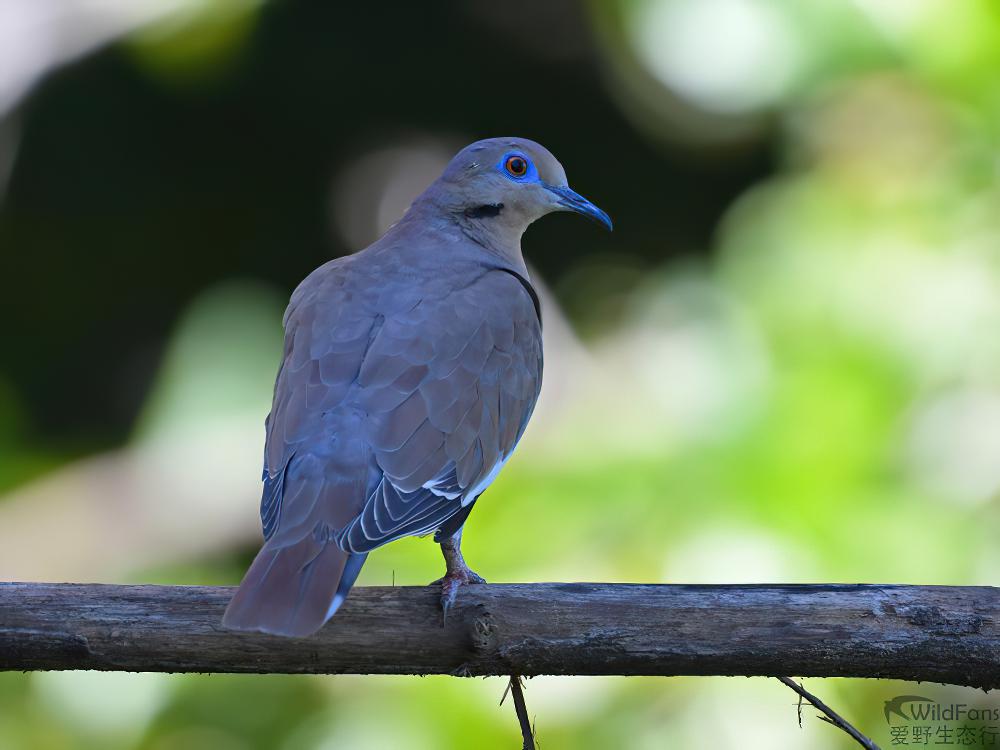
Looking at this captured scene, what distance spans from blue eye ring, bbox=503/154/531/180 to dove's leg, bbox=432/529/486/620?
108cm

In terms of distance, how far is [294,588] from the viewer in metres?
2.00

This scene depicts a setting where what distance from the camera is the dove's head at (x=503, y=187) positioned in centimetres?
320

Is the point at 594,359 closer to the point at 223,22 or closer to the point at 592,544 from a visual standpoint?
the point at 592,544

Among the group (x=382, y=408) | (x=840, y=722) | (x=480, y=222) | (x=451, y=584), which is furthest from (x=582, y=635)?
(x=480, y=222)

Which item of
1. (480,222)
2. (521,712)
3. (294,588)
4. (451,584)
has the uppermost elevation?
(480,222)

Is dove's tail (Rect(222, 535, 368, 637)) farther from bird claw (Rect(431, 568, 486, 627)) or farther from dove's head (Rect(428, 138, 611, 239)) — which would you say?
dove's head (Rect(428, 138, 611, 239))

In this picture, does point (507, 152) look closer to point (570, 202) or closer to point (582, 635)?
point (570, 202)

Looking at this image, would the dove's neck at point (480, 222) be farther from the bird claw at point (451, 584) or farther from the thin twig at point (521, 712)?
the thin twig at point (521, 712)

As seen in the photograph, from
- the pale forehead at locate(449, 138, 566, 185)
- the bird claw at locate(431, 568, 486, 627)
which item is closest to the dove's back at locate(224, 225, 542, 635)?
the bird claw at locate(431, 568, 486, 627)

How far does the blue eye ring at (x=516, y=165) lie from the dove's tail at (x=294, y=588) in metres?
1.41

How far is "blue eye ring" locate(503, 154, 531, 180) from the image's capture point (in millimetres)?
3207

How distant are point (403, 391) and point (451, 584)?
0.48 m

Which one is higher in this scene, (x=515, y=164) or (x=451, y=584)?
(x=515, y=164)

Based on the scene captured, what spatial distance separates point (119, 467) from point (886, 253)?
328 cm
